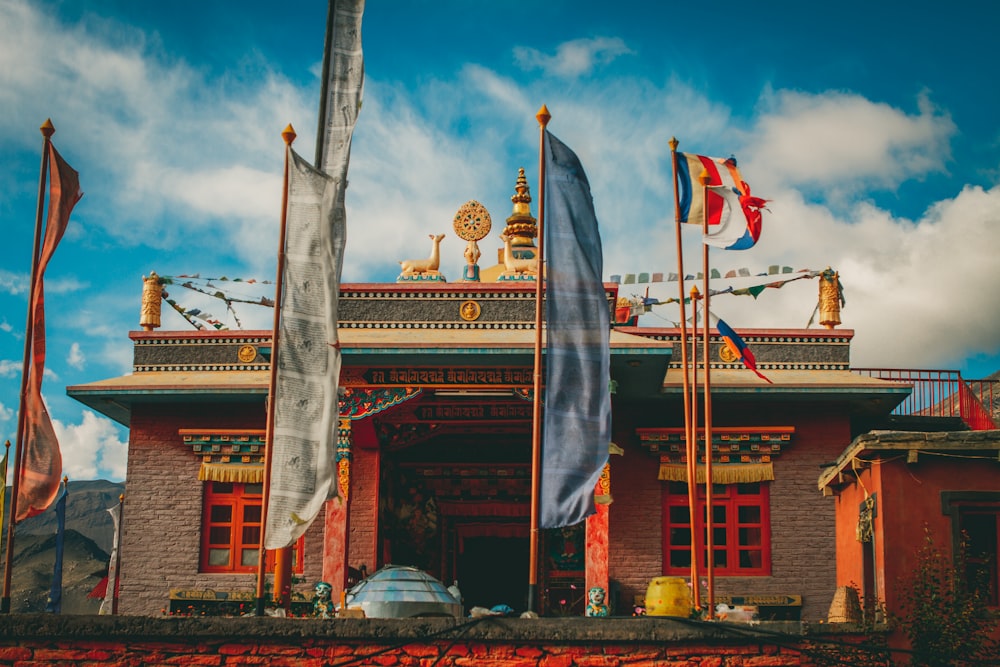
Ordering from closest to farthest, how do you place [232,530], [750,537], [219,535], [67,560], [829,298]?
[750,537], [232,530], [219,535], [829,298], [67,560]

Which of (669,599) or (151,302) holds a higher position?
(151,302)

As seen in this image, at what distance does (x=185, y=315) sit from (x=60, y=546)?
440 centimetres

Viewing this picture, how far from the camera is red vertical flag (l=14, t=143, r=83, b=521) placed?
11789 mm

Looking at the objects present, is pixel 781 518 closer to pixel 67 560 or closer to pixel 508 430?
pixel 508 430

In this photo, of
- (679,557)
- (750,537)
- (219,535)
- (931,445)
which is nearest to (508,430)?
(679,557)

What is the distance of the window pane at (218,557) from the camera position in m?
17.9

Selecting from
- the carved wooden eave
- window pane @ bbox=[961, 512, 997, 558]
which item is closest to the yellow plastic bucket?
the carved wooden eave

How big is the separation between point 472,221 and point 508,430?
353cm

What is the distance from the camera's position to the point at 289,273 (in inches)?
455

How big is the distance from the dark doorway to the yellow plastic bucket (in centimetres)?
1004

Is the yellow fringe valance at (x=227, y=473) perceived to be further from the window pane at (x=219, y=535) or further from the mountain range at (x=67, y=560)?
the mountain range at (x=67, y=560)

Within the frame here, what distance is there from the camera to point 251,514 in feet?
59.4

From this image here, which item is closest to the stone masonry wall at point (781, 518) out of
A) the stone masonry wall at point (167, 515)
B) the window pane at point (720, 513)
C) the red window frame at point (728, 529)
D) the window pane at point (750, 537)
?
the red window frame at point (728, 529)

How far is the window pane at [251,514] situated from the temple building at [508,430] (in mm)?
34
